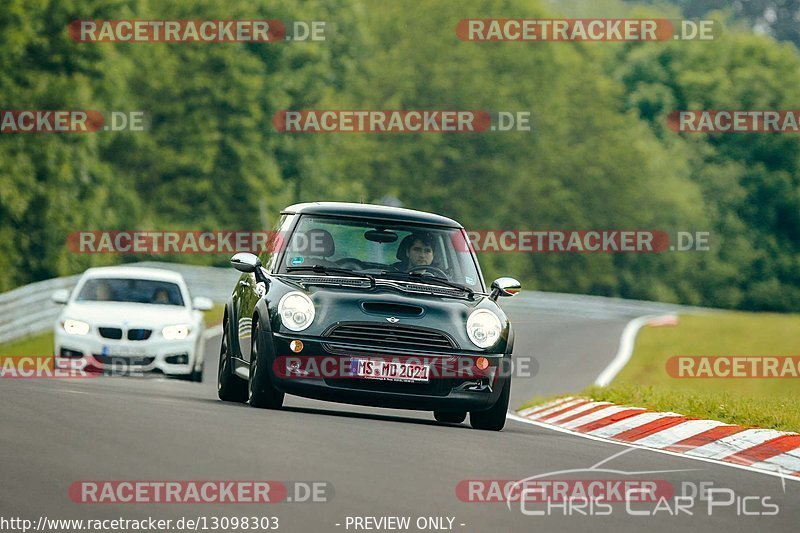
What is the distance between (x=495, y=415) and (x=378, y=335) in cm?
126

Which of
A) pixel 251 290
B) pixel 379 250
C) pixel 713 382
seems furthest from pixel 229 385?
pixel 713 382

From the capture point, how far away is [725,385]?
32.7 metres

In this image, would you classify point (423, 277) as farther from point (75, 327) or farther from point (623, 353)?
point (623, 353)

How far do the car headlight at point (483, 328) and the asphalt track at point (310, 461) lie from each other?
71cm

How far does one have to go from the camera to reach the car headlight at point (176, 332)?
20312mm

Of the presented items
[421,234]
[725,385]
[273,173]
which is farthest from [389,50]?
[421,234]

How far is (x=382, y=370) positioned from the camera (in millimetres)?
13227

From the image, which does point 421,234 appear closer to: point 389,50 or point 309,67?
point 309,67

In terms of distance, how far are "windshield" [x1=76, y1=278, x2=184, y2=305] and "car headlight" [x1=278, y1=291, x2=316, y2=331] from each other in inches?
317

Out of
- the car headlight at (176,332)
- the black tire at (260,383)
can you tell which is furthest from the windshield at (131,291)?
the black tire at (260,383)

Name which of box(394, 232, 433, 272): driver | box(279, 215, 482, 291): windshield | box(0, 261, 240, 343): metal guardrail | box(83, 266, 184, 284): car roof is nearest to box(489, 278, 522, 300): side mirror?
box(279, 215, 482, 291): windshield

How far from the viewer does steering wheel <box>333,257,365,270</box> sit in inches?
561

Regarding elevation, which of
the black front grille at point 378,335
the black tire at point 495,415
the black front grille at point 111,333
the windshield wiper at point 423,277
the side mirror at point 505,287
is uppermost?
the windshield wiper at point 423,277

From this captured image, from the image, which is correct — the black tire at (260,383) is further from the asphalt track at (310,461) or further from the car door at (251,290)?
the car door at (251,290)
